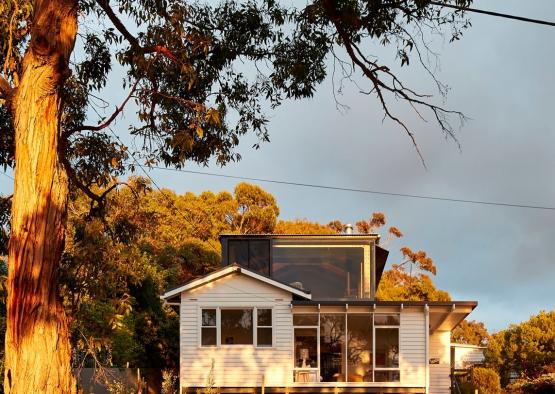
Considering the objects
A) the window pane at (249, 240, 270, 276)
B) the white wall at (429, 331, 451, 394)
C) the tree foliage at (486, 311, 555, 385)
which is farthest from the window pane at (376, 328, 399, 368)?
the tree foliage at (486, 311, 555, 385)

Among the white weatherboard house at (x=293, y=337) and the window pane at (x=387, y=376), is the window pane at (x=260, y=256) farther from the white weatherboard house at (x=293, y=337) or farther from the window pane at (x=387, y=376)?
the window pane at (x=387, y=376)

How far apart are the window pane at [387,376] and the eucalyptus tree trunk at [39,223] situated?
1740 centimetres

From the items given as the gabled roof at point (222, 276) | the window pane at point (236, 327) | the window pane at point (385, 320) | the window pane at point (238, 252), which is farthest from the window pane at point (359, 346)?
the window pane at point (238, 252)

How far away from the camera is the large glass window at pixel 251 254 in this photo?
26.7m

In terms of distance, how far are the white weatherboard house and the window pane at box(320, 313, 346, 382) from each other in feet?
0.10

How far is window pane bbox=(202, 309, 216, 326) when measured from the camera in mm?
24203

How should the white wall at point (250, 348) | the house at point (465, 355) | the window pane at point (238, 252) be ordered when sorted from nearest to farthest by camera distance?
the white wall at point (250, 348)
the window pane at point (238, 252)
the house at point (465, 355)

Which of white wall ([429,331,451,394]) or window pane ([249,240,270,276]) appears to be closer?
white wall ([429,331,451,394])

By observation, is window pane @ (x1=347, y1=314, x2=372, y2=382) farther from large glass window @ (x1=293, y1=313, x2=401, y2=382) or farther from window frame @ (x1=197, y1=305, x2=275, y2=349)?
window frame @ (x1=197, y1=305, x2=275, y2=349)

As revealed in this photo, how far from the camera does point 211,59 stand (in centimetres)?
1279

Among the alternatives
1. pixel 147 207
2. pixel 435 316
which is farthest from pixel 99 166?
pixel 147 207

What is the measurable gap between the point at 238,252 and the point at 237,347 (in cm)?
391

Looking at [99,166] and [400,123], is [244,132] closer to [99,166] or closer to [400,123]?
[99,166]

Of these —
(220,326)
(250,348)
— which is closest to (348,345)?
(250,348)
